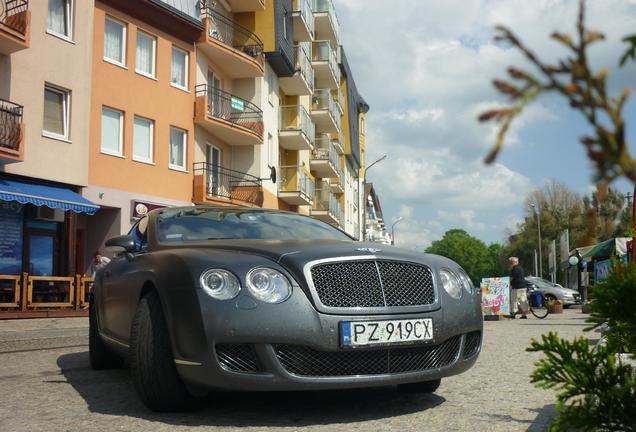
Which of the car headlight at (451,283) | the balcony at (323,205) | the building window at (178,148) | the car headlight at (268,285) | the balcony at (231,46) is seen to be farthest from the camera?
the balcony at (323,205)

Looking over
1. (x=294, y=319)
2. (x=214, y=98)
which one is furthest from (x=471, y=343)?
(x=214, y=98)

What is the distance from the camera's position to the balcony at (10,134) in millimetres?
17281

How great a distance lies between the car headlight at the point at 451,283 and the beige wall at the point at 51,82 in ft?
51.7

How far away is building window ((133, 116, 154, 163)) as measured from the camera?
23.6 metres

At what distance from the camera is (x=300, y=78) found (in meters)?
36.2

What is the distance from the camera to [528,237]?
2918 inches

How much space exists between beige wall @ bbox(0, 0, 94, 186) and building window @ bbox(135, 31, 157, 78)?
255cm

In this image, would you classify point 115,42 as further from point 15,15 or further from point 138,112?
point 15,15

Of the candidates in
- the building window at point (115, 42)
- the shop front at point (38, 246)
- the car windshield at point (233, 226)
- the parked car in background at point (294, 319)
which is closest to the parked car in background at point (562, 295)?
the building window at point (115, 42)

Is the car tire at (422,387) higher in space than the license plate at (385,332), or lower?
lower

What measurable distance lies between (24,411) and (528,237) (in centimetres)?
7333

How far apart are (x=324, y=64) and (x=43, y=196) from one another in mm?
26792

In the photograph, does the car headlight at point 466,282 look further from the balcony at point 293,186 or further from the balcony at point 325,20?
the balcony at point 325,20

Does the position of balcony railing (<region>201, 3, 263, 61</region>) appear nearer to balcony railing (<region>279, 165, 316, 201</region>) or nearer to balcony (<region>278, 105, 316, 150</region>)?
balcony (<region>278, 105, 316, 150</region>)
